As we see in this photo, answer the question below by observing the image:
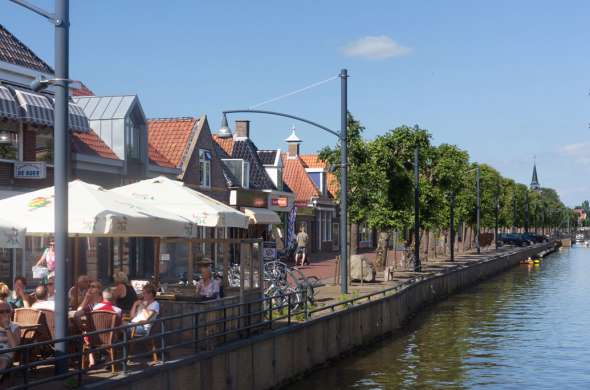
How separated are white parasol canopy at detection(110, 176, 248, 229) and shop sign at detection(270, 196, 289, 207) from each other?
107ft

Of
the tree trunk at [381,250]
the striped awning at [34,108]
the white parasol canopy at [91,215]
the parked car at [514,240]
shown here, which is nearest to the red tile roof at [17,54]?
the striped awning at [34,108]

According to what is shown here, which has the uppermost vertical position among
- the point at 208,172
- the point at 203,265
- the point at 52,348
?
the point at 208,172

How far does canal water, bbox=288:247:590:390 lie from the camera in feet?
62.9

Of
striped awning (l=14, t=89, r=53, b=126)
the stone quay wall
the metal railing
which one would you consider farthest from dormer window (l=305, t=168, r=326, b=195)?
the metal railing

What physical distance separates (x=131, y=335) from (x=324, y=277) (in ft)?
73.3

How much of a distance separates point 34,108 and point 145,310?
1240 cm

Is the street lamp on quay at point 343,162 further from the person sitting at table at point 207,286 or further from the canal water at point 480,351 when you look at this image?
the person sitting at table at point 207,286

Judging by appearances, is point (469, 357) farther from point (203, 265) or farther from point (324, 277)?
point (324, 277)

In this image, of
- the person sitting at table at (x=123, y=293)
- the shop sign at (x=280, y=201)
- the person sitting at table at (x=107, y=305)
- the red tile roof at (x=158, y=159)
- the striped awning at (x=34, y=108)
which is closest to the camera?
the person sitting at table at (x=107, y=305)

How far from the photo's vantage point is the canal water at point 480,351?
19172mm

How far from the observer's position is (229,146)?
172 ft

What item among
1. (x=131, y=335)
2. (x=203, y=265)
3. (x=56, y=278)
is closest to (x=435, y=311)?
(x=203, y=265)

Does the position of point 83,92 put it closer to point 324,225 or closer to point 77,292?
point 77,292

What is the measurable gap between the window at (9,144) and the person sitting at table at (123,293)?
412 inches
